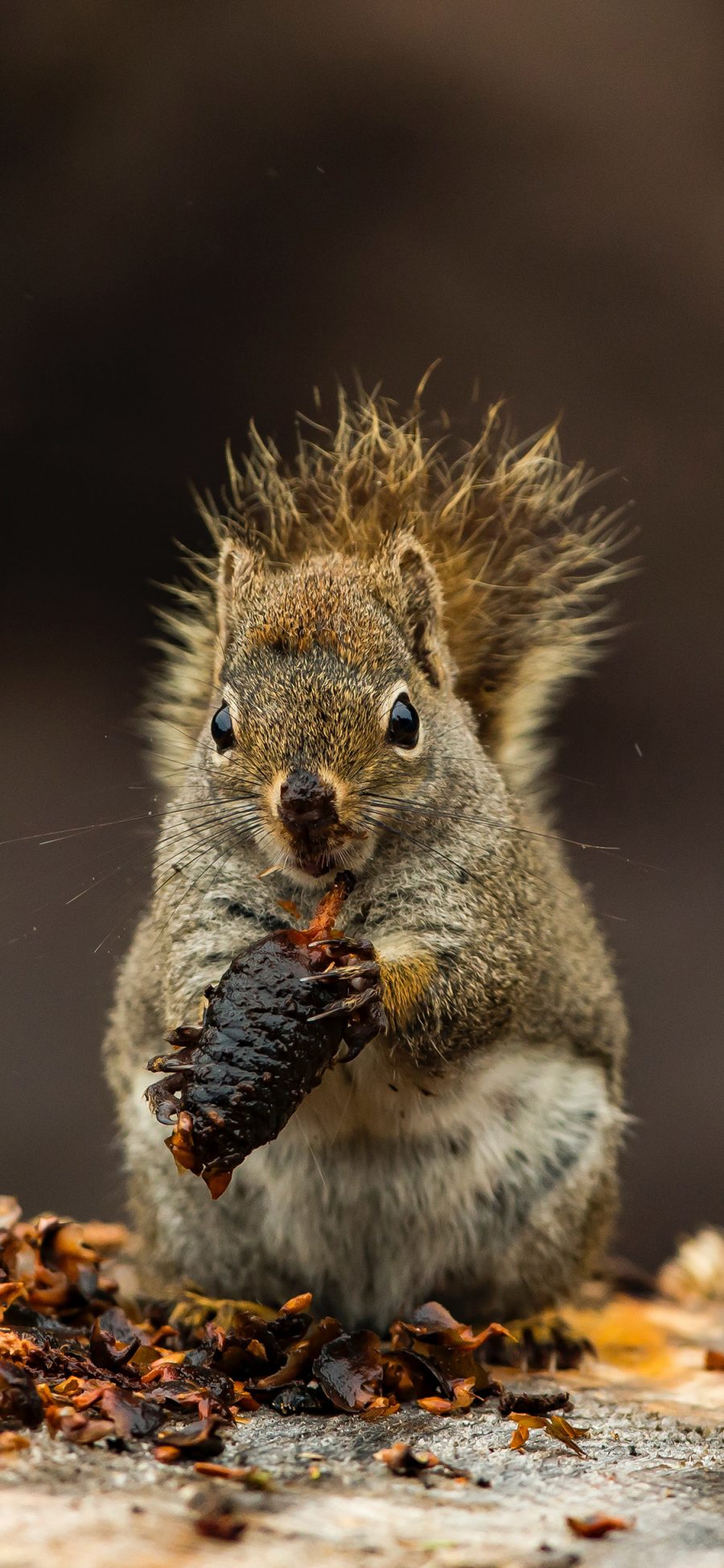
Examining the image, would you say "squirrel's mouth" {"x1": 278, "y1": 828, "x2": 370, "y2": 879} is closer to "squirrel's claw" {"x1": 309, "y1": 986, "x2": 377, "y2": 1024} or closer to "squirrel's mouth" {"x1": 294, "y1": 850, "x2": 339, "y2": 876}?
"squirrel's mouth" {"x1": 294, "y1": 850, "x2": 339, "y2": 876}

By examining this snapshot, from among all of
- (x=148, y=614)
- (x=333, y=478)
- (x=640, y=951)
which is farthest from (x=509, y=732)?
(x=640, y=951)

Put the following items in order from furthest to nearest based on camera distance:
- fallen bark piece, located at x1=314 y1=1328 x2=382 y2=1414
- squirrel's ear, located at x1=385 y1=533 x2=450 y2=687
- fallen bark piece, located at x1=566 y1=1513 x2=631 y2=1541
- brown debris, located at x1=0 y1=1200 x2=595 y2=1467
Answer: squirrel's ear, located at x1=385 y1=533 x2=450 y2=687 < fallen bark piece, located at x1=314 y1=1328 x2=382 y2=1414 < brown debris, located at x1=0 y1=1200 x2=595 y2=1467 < fallen bark piece, located at x1=566 y1=1513 x2=631 y2=1541

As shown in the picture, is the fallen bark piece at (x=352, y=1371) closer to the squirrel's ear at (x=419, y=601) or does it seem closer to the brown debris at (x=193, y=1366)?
the brown debris at (x=193, y=1366)

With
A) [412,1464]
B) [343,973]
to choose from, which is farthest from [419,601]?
[412,1464]

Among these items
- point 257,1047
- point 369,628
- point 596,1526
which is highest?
point 369,628

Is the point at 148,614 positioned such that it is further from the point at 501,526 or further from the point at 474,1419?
the point at 474,1419

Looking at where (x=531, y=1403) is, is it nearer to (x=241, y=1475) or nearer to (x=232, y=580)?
(x=241, y=1475)

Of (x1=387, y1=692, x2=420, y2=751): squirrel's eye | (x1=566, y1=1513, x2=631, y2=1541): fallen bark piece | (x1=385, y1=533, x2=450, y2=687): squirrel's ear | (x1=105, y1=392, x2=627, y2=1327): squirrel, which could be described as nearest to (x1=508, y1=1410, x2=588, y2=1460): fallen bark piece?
(x1=566, y1=1513, x2=631, y2=1541): fallen bark piece
